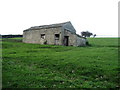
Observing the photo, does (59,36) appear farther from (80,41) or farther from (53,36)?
(80,41)

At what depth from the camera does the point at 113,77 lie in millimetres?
12336

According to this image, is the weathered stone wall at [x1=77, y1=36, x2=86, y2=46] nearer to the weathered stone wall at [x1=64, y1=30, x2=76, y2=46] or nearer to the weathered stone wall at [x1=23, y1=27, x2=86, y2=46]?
the weathered stone wall at [x1=23, y1=27, x2=86, y2=46]

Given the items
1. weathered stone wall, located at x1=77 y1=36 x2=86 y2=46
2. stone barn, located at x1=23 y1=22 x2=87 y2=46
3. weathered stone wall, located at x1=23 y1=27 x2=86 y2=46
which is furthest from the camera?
stone barn, located at x1=23 y1=22 x2=87 y2=46

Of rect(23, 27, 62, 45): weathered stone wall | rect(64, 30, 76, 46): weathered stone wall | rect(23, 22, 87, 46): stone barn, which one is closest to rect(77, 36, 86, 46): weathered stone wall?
rect(23, 22, 87, 46): stone barn

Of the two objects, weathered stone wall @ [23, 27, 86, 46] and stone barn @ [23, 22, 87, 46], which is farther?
stone barn @ [23, 22, 87, 46]

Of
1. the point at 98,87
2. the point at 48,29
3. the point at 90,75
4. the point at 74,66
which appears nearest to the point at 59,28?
the point at 48,29

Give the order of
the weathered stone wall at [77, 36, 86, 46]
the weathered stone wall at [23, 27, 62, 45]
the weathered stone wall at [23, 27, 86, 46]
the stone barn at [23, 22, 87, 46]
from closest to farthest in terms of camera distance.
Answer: the weathered stone wall at [77, 36, 86, 46] < the weathered stone wall at [23, 27, 86, 46] < the stone barn at [23, 22, 87, 46] < the weathered stone wall at [23, 27, 62, 45]

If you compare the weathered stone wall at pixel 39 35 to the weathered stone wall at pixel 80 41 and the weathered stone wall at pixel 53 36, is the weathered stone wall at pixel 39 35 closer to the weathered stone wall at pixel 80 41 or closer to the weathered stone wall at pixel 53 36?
the weathered stone wall at pixel 53 36

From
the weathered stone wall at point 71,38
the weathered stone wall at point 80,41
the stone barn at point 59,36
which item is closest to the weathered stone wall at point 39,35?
the stone barn at point 59,36

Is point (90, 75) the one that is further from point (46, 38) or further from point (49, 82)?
point (46, 38)

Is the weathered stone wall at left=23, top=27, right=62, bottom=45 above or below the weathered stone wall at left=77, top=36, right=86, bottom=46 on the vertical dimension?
above

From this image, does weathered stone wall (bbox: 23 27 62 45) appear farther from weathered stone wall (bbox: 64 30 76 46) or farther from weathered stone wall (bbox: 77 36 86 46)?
weathered stone wall (bbox: 77 36 86 46)

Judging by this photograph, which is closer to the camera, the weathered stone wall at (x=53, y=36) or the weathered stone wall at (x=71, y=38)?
the weathered stone wall at (x=71, y=38)

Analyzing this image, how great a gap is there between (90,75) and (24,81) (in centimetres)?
656
